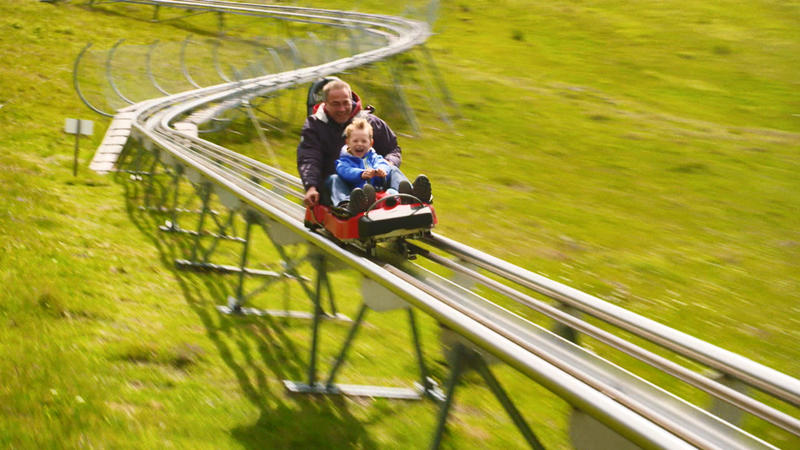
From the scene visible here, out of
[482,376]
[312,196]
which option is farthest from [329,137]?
[482,376]

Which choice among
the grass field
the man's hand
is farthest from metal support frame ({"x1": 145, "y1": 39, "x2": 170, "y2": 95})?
the man's hand

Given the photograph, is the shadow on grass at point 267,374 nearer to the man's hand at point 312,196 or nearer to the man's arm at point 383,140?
the man's hand at point 312,196

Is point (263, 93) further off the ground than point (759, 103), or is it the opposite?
point (759, 103)

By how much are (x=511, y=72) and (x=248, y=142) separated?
11.9m

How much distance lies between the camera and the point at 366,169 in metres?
4.50

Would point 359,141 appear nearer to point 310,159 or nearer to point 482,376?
point 310,159

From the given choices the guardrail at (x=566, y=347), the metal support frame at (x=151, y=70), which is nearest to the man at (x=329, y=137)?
the guardrail at (x=566, y=347)

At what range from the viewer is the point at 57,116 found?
49.0ft

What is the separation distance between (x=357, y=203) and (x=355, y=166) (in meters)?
0.47

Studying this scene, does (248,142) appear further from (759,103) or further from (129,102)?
(759,103)

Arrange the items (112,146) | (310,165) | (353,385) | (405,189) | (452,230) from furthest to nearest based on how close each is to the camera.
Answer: (112,146)
(452,230)
(353,385)
(310,165)
(405,189)

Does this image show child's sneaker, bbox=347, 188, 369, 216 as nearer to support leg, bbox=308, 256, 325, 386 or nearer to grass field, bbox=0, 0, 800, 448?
support leg, bbox=308, 256, 325, 386

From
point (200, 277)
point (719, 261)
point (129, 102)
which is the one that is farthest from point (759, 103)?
point (200, 277)

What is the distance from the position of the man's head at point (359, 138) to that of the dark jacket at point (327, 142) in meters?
0.34
